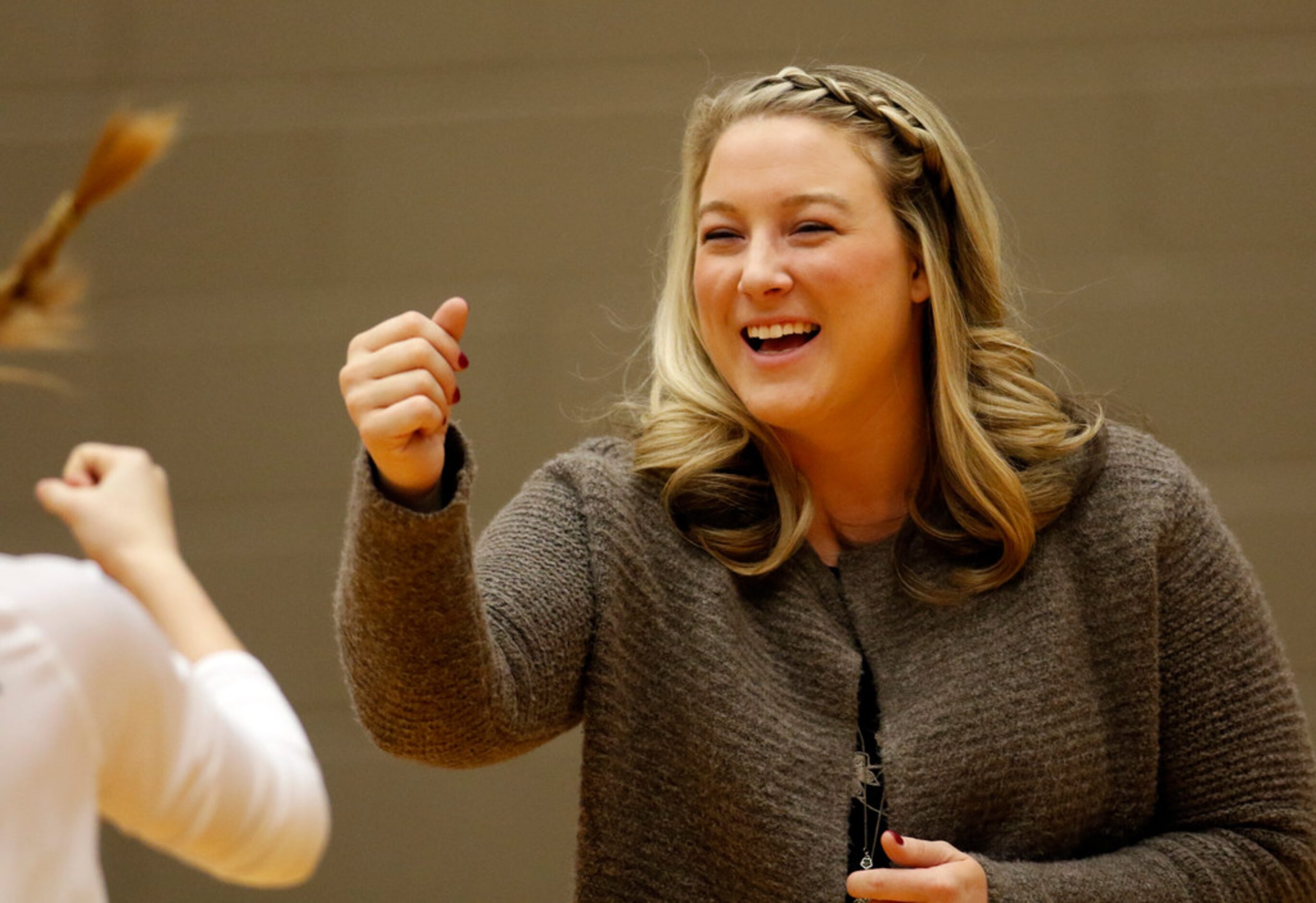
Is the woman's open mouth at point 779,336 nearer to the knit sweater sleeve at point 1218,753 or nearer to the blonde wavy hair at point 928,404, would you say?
the blonde wavy hair at point 928,404

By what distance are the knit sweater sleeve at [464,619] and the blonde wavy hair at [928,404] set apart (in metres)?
0.15

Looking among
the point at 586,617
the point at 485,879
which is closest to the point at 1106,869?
the point at 586,617

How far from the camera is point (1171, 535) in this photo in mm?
1446

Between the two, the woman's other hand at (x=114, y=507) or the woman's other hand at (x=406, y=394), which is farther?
the woman's other hand at (x=406, y=394)

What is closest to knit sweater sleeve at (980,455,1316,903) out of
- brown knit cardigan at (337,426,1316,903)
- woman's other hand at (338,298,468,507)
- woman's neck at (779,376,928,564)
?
brown knit cardigan at (337,426,1316,903)

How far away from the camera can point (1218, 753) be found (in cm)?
141

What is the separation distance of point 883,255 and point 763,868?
582 mm

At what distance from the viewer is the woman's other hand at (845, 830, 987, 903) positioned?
123cm

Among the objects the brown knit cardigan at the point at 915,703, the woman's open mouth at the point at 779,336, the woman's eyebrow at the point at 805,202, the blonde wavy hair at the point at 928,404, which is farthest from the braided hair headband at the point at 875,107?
the brown knit cardigan at the point at 915,703

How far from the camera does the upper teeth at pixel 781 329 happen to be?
1.44 meters

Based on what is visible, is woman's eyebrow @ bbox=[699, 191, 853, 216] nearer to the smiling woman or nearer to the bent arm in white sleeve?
the smiling woman

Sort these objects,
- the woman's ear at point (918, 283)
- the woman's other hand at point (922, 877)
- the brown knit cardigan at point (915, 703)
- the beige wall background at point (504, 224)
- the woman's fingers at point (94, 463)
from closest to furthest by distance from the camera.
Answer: the woman's fingers at point (94, 463) < the woman's other hand at point (922, 877) < the brown knit cardigan at point (915, 703) < the woman's ear at point (918, 283) < the beige wall background at point (504, 224)

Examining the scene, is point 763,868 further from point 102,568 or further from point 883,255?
point 102,568

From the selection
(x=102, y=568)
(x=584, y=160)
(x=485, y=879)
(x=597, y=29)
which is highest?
(x=597, y=29)
